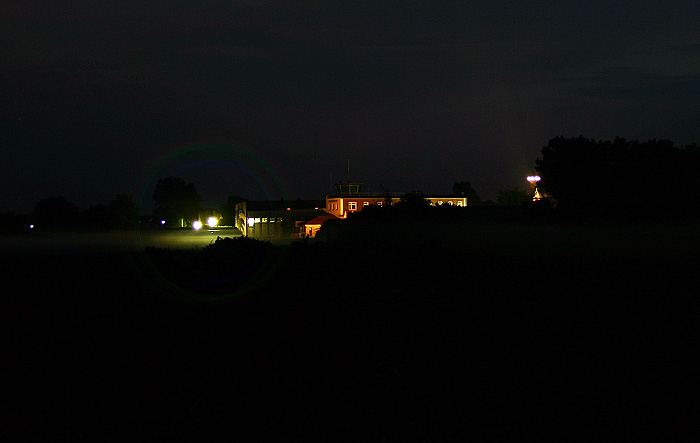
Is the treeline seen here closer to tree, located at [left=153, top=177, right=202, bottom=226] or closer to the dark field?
the dark field

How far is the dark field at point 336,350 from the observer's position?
734cm

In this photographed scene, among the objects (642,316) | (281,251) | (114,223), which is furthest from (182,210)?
(642,316)

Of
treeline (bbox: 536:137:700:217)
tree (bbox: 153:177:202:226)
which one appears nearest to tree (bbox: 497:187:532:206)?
tree (bbox: 153:177:202:226)

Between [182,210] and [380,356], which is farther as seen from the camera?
[182,210]

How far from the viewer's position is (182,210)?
381ft

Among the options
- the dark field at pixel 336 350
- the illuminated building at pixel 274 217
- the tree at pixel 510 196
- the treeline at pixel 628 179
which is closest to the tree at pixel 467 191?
the tree at pixel 510 196

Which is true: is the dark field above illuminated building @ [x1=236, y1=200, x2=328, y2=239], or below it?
below

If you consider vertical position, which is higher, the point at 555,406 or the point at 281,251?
the point at 281,251

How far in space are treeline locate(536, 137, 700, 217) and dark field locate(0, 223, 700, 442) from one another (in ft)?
45.0

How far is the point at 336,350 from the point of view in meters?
10.1

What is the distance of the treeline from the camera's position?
30562mm

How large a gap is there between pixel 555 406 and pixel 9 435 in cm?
Answer: 611

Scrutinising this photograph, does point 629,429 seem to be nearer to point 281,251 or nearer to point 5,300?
point 5,300

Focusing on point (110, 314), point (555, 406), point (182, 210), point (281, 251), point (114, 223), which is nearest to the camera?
point (555, 406)
